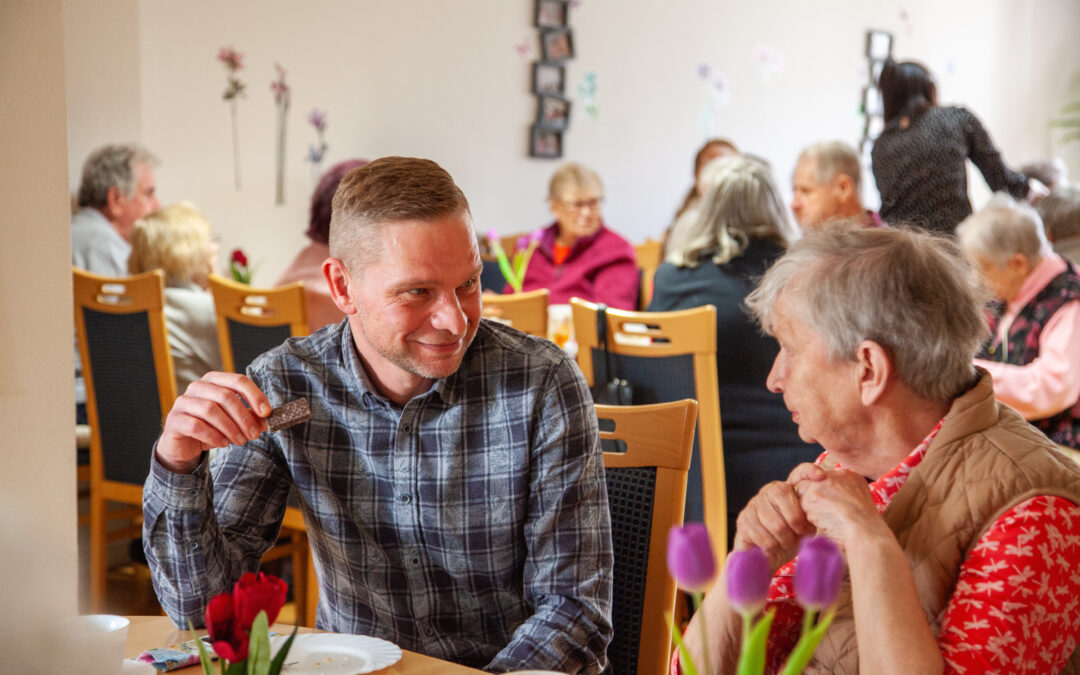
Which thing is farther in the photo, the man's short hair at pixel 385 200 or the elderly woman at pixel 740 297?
the elderly woman at pixel 740 297

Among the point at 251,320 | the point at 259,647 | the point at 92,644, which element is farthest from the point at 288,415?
the point at 251,320

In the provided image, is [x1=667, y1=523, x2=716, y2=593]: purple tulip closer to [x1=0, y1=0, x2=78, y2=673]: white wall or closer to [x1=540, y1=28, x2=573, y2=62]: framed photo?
[x1=0, y1=0, x2=78, y2=673]: white wall

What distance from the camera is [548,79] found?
5.53 meters

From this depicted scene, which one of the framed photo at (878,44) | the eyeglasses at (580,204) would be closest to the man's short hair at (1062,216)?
the eyeglasses at (580,204)

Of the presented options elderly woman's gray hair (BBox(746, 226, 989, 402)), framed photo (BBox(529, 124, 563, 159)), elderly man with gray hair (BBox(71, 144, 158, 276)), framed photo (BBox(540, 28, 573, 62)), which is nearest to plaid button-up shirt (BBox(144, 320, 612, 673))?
elderly woman's gray hair (BBox(746, 226, 989, 402))

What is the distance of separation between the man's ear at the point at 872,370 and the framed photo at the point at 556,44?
4.56 m

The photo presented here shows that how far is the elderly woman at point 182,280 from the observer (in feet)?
10.5

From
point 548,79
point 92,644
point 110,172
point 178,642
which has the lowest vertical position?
point 178,642

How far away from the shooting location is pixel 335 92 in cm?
466

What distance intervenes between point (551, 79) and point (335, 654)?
4.75 m

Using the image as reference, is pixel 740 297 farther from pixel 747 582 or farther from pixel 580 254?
pixel 747 582

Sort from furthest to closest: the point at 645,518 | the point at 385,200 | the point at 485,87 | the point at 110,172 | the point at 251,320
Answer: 1. the point at 485,87
2. the point at 110,172
3. the point at 251,320
4. the point at 645,518
5. the point at 385,200

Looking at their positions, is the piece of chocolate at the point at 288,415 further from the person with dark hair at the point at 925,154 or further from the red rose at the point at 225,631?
the person with dark hair at the point at 925,154

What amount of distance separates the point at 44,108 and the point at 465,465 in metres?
0.66
